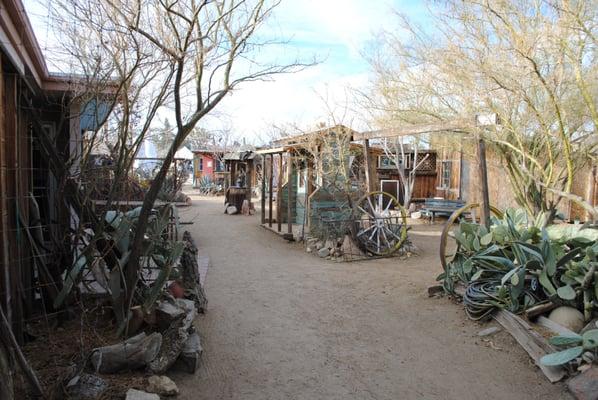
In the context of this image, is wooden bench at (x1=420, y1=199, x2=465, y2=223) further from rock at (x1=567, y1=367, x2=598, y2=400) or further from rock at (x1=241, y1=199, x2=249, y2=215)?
rock at (x1=567, y1=367, x2=598, y2=400)

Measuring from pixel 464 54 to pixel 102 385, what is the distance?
231 inches

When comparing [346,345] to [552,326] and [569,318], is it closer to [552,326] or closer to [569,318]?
[552,326]

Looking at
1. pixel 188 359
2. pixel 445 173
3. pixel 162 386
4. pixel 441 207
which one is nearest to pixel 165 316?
pixel 188 359

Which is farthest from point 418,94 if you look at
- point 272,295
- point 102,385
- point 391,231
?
point 102,385

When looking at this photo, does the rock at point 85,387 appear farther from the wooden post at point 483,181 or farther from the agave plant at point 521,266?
the wooden post at point 483,181

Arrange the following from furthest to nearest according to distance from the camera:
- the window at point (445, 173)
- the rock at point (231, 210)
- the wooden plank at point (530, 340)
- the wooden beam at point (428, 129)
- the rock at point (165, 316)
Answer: the rock at point (231, 210) → the window at point (445, 173) → the wooden beam at point (428, 129) → the rock at point (165, 316) → the wooden plank at point (530, 340)

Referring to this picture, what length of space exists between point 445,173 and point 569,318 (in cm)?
1315

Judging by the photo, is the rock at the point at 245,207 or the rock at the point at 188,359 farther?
the rock at the point at 245,207

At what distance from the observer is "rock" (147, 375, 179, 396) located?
10.2ft

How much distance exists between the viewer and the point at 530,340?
4023 millimetres

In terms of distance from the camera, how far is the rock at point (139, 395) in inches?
112

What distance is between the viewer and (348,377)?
3645 millimetres

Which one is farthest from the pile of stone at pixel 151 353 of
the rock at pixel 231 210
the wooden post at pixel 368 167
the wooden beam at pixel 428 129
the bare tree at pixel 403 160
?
the rock at pixel 231 210

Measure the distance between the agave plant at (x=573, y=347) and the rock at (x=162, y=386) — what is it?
9.06 ft
